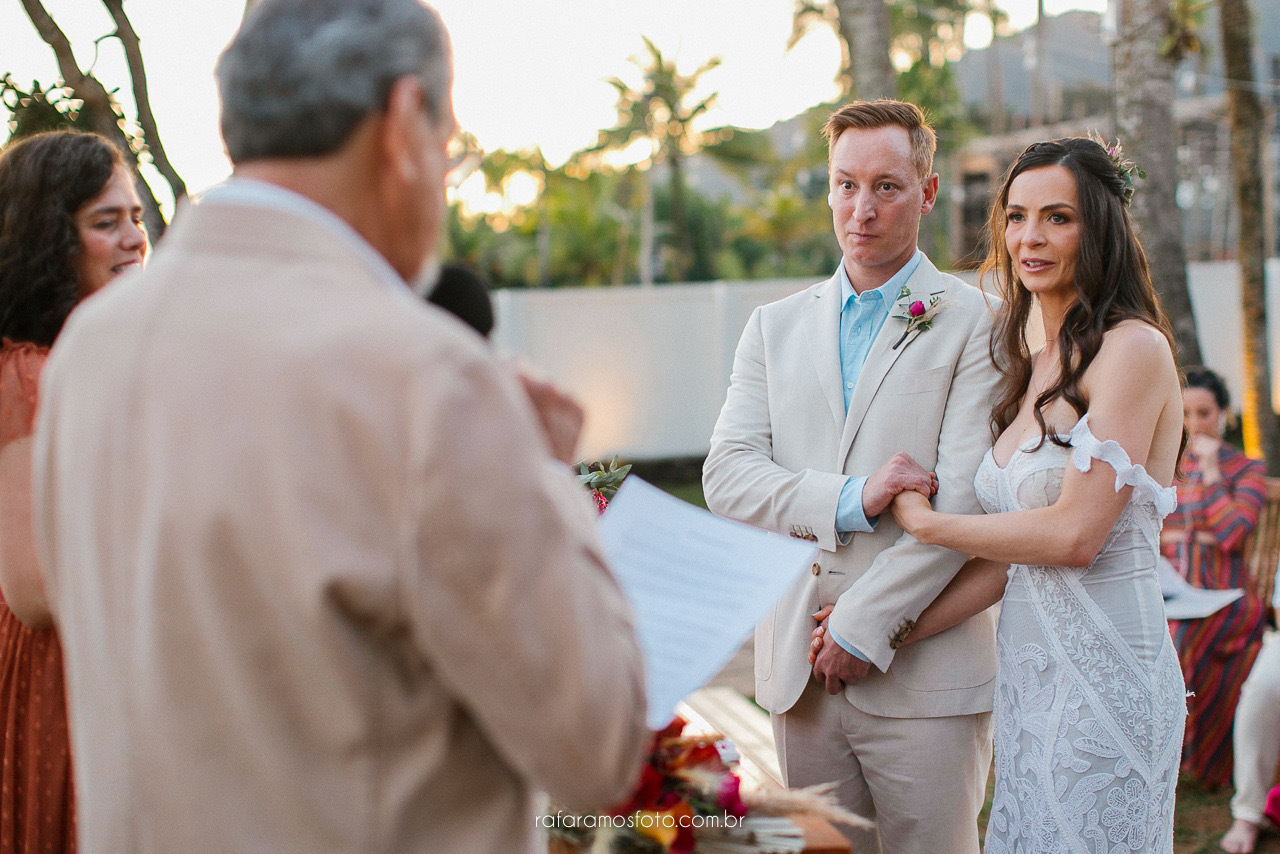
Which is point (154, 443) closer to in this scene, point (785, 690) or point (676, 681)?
point (676, 681)

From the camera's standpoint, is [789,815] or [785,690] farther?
[785,690]

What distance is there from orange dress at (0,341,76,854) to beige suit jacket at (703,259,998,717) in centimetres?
153

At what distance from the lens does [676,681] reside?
126cm

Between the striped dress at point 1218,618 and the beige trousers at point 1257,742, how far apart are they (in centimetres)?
40

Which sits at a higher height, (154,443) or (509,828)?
(154,443)

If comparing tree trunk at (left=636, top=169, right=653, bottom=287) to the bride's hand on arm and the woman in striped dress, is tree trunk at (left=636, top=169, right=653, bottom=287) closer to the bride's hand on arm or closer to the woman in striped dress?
the woman in striped dress

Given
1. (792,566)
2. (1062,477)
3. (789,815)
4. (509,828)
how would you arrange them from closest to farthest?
(509,828) → (792,566) → (789,815) → (1062,477)

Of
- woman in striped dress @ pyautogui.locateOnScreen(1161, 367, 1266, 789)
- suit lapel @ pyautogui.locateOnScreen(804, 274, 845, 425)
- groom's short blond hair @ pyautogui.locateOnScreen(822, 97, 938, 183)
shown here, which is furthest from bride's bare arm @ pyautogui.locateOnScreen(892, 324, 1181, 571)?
woman in striped dress @ pyautogui.locateOnScreen(1161, 367, 1266, 789)

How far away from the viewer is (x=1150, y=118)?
228 inches

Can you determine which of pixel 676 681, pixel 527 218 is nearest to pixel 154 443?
pixel 676 681

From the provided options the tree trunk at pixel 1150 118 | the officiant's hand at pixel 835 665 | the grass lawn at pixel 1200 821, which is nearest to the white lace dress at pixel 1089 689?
the officiant's hand at pixel 835 665

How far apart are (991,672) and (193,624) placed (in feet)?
6.87

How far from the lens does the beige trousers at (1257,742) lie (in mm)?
Answer: 4262

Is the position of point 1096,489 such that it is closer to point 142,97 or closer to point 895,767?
point 895,767
